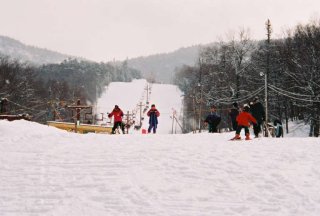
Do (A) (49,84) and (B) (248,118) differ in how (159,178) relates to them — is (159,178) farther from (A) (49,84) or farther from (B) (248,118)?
(A) (49,84)

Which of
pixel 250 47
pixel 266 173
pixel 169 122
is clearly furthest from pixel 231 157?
pixel 169 122

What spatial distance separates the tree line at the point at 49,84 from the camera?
5238 cm

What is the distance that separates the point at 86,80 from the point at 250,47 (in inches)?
3703

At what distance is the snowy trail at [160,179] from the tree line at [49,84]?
20558 mm

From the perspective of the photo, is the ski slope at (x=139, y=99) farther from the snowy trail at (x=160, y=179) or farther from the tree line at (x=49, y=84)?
the snowy trail at (x=160, y=179)

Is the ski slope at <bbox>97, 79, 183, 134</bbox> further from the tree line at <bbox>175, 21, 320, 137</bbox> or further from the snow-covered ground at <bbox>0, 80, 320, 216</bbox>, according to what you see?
the snow-covered ground at <bbox>0, 80, 320, 216</bbox>

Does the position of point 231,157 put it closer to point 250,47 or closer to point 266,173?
point 266,173

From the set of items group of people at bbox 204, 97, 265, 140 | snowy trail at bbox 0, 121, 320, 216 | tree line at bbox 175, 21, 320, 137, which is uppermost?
tree line at bbox 175, 21, 320, 137

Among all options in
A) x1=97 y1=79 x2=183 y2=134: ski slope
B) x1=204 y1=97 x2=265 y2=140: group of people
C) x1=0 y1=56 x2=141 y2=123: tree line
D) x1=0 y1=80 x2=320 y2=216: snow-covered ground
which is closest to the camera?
x1=0 y1=80 x2=320 y2=216: snow-covered ground

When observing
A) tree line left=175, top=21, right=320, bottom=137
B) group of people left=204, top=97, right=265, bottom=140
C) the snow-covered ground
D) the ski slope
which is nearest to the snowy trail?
the snow-covered ground

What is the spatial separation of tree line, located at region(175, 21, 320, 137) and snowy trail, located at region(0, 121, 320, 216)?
2307 cm

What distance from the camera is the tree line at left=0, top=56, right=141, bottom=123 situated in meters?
52.4

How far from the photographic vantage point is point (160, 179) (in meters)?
8.88

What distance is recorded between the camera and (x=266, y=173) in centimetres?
927
